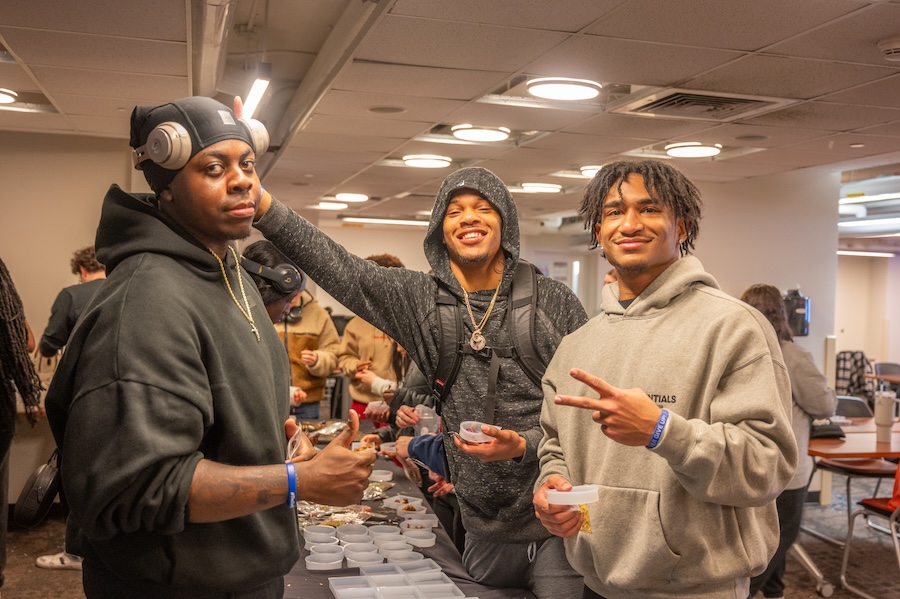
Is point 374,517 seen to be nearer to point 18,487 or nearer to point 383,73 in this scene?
point 383,73

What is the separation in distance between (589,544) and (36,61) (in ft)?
13.0

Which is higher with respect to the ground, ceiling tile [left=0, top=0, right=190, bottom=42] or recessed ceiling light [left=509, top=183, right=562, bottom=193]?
ceiling tile [left=0, top=0, right=190, bottom=42]

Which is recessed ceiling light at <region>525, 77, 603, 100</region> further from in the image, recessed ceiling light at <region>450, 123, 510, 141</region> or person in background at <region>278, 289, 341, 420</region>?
person in background at <region>278, 289, 341, 420</region>

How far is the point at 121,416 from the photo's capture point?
1.21 meters

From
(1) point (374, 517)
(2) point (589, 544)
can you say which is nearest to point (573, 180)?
(1) point (374, 517)

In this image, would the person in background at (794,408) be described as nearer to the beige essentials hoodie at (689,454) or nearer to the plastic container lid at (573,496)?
the beige essentials hoodie at (689,454)

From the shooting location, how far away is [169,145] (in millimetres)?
1384

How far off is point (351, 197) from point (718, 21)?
8256mm

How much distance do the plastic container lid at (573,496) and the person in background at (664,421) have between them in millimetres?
112

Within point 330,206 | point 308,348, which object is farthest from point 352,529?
point 330,206

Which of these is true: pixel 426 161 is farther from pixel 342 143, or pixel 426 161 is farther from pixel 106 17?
pixel 106 17

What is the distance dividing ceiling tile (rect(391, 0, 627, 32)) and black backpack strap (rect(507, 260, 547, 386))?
1397mm

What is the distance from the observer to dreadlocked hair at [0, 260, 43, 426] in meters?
2.88

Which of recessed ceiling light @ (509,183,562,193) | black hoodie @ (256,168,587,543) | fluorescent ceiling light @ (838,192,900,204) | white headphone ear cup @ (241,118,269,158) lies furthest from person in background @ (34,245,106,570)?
fluorescent ceiling light @ (838,192,900,204)
